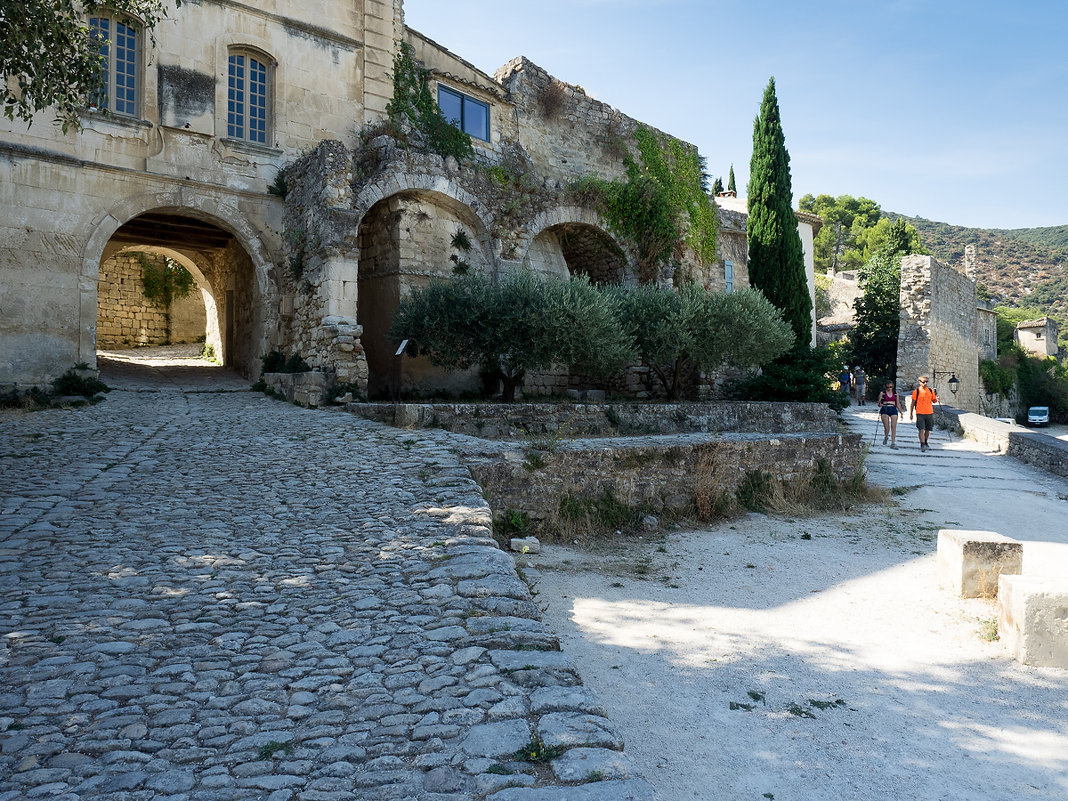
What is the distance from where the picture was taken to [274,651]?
342 centimetres

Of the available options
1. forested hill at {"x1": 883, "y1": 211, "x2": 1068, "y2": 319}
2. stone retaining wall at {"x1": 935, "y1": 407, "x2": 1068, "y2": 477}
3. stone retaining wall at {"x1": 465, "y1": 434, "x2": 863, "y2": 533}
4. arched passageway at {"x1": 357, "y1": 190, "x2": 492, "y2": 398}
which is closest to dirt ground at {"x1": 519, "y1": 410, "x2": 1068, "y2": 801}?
stone retaining wall at {"x1": 465, "y1": 434, "x2": 863, "y2": 533}

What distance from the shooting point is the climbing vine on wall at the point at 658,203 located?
17594 millimetres

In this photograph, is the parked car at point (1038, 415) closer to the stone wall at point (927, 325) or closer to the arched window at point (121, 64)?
the stone wall at point (927, 325)

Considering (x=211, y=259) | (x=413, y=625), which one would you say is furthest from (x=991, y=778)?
(x=211, y=259)

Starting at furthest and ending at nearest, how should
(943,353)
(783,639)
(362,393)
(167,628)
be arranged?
(943,353) < (362,393) < (783,639) < (167,628)

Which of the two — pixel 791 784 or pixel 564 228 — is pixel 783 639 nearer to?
pixel 791 784

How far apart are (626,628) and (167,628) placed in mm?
3437

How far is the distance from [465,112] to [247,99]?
495cm

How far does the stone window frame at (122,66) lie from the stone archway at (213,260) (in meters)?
1.67

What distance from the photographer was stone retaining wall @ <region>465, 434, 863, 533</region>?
8.35 metres

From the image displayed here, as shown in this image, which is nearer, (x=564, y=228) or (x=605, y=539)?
(x=605, y=539)

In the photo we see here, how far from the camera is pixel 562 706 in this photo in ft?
9.58

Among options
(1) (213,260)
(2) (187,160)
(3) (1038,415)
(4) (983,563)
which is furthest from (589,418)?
(3) (1038,415)

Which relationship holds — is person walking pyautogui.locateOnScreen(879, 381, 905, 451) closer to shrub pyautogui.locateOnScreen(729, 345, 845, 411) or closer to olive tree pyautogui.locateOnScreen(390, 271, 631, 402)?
shrub pyautogui.locateOnScreen(729, 345, 845, 411)
